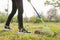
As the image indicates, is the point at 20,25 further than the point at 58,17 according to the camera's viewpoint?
No

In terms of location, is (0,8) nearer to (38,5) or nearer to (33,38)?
(38,5)

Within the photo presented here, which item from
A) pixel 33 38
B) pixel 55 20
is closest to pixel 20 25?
pixel 33 38

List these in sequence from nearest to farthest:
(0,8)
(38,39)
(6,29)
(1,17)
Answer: (38,39)
(6,29)
(1,17)
(0,8)

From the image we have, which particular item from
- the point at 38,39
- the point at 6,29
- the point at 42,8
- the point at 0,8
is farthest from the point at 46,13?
the point at 38,39

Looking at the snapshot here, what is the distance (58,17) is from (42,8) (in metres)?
0.84

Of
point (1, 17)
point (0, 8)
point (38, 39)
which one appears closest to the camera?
point (38, 39)

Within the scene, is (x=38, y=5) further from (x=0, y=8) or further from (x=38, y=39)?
(x=38, y=39)

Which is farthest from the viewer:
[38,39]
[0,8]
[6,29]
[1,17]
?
[0,8]

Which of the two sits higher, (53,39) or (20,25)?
(20,25)

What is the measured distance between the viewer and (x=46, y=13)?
10.2 metres

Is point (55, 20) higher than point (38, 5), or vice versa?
point (38, 5)

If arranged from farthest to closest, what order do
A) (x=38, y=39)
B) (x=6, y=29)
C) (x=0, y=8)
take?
(x=0, y=8)
(x=6, y=29)
(x=38, y=39)

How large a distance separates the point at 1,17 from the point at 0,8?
74 centimetres

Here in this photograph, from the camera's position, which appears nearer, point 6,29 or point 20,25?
point 20,25
